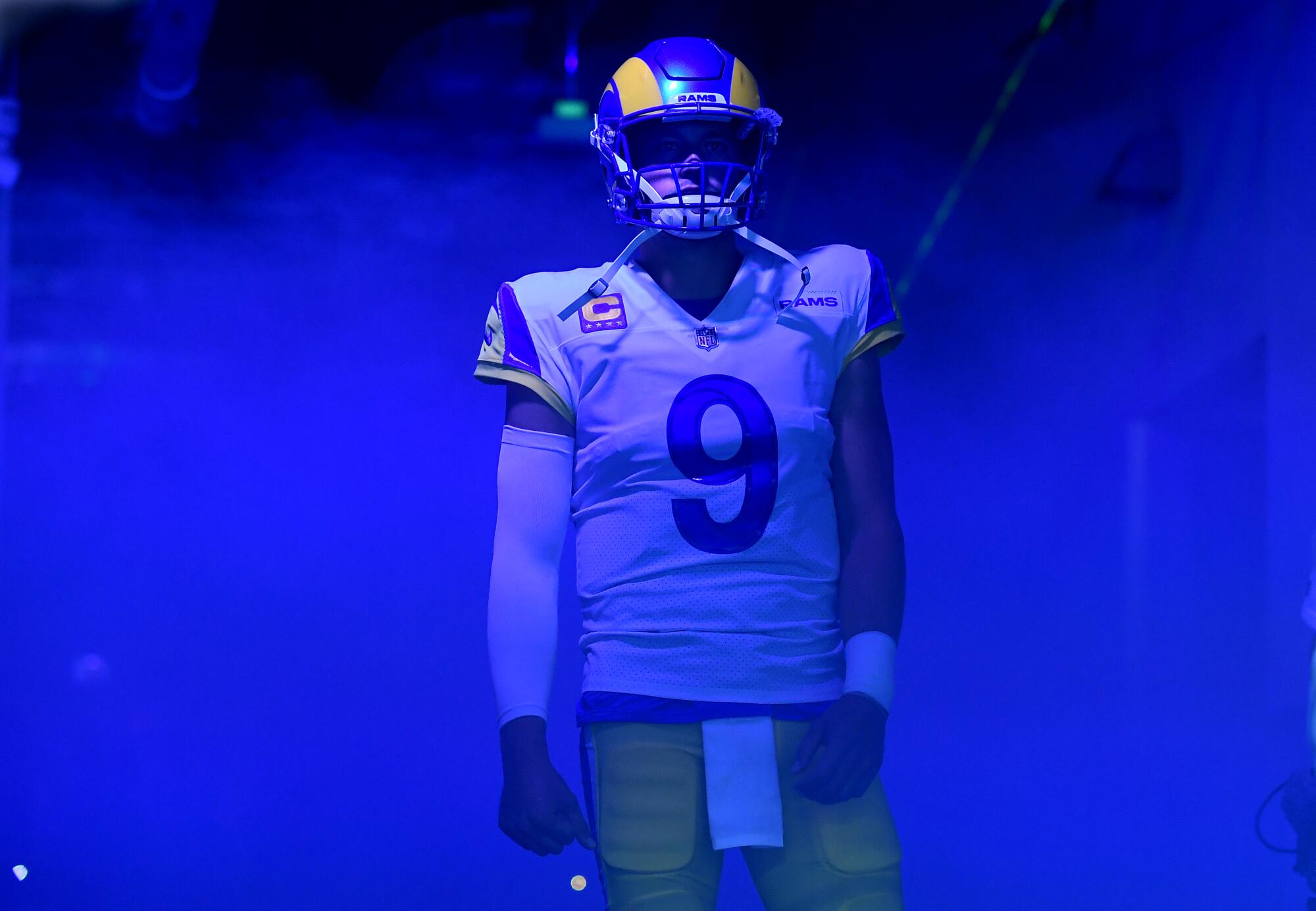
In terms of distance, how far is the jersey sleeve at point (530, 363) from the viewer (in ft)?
5.29

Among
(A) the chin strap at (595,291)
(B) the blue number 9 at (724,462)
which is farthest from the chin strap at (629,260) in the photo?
(B) the blue number 9 at (724,462)

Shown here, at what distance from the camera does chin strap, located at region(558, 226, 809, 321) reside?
164cm

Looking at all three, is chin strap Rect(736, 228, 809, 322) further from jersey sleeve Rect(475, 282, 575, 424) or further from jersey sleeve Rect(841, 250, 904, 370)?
jersey sleeve Rect(475, 282, 575, 424)

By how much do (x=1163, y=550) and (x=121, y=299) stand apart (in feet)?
6.99

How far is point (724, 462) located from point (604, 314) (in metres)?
0.24

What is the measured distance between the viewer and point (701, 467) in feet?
5.15

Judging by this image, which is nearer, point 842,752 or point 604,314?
point 842,752

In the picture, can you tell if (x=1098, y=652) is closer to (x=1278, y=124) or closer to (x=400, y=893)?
(x=1278, y=124)

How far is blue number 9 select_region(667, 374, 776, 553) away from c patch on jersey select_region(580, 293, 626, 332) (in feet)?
0.40

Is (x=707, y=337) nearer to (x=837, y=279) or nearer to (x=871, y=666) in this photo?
(x=837, y=279)

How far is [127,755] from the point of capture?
2.60 m

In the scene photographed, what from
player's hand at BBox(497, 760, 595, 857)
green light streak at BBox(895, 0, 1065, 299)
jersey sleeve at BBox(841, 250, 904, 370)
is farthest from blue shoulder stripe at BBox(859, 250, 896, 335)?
green light streak at BBox(895, 0, 1065, 299)

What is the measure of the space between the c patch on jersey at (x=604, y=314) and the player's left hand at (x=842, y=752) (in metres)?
0.53

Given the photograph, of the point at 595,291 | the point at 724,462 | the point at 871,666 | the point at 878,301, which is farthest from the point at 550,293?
the point at 871,666
